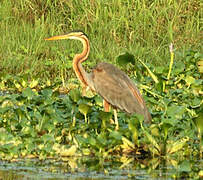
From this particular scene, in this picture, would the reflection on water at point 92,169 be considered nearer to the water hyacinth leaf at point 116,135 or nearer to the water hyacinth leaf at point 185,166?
the water hyacinth leaf at point 185,166

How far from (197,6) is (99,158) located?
647 centimetres

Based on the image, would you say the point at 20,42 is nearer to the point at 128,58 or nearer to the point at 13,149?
the point at 128,58

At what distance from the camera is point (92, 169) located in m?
5.95

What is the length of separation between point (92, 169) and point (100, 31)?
6090 mm

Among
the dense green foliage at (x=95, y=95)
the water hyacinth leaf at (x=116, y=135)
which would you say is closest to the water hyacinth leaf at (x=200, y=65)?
the dense green foliage at (x=95, y=95)

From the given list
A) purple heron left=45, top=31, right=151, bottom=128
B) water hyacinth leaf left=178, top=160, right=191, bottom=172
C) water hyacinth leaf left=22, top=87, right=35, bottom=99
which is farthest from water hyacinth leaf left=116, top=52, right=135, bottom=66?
water hyacinth leaf left=178, top=160, right=191, bottom=172

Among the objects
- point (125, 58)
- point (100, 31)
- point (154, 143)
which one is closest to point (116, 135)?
point (154, 143)

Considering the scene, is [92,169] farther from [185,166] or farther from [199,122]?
[199,122]

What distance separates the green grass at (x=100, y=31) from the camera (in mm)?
11117

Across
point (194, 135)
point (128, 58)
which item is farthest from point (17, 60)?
point (194, 135)

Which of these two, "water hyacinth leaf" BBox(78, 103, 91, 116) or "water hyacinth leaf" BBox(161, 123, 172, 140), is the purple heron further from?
"water hyacinth leaf" BBox(161, 123, 172, 140)

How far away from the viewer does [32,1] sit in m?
13.1

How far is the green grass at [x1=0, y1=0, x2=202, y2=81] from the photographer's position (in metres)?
11.1

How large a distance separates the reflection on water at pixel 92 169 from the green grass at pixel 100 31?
459 cm
